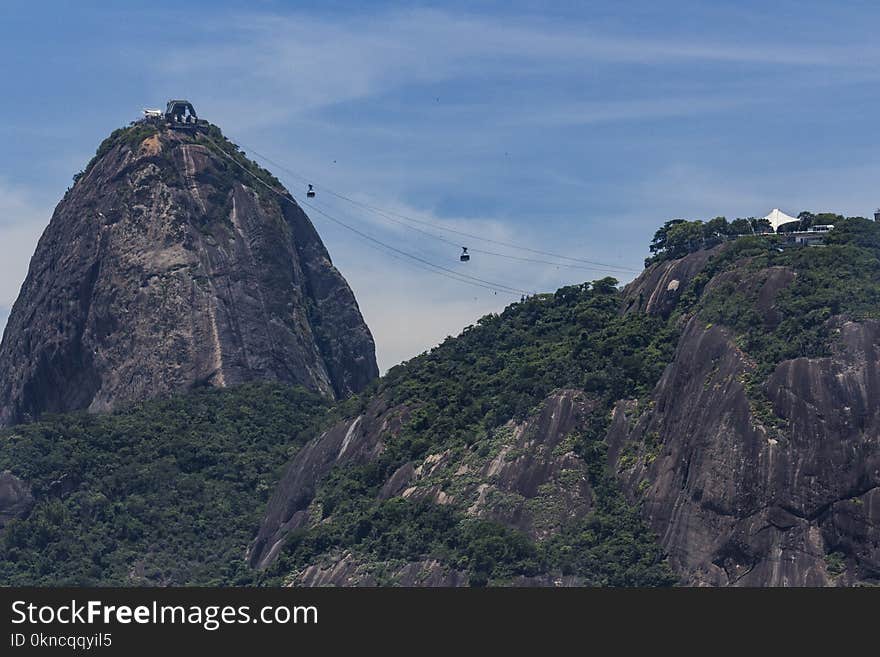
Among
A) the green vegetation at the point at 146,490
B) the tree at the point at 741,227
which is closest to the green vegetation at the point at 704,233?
the tree at the point at 741,227

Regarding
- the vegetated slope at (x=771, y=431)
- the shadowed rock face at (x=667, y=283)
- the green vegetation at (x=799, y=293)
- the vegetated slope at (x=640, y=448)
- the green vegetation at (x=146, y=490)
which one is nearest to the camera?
the vegetated slope at (x=771, y=431)

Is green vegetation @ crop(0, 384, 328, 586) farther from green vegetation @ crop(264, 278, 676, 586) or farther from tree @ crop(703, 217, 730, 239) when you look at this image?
tree @ crop(703, 217, 730, 239)

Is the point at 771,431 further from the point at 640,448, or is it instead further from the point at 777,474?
the point at 640,448

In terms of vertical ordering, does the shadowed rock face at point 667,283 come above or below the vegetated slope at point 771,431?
above

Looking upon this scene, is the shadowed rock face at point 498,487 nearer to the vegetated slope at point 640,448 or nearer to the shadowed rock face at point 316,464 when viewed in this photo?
the vegetated slope at point 640,448

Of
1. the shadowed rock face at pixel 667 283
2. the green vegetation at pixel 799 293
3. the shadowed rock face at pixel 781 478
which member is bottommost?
the shadowed rock face at pixel 781 478

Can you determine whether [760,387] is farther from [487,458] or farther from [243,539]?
[243,539]

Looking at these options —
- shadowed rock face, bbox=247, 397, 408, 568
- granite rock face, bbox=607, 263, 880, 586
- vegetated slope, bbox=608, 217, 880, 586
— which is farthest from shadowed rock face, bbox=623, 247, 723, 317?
shadowed rock face, bbox=247, 397, 408, 568

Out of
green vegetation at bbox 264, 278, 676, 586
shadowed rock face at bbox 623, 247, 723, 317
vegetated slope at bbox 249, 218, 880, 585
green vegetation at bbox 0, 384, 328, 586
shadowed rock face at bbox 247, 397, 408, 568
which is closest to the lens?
vegetated slope at bbox 249, 218, 880, 585
